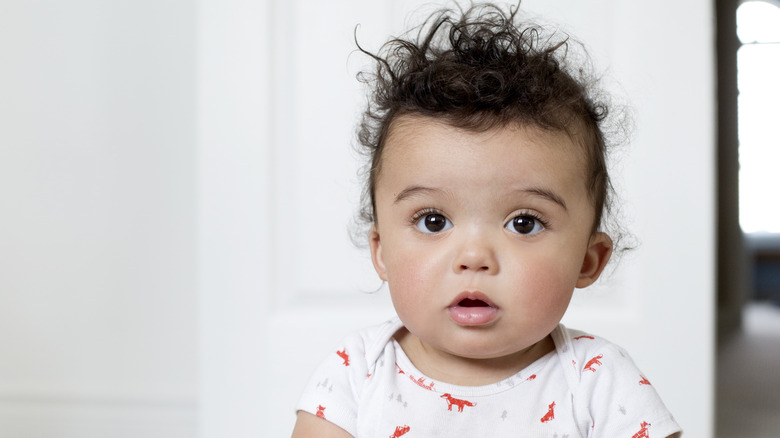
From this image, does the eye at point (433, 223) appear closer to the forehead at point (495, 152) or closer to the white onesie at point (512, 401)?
the forehead at point (495, 152)

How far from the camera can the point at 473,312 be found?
34.3 inches

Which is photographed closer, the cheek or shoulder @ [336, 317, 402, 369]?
the cheek

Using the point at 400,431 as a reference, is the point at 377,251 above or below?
above

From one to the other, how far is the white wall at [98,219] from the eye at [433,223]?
1212 mm

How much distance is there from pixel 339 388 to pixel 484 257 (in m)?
0.27

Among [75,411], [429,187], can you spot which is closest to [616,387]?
[429,187]

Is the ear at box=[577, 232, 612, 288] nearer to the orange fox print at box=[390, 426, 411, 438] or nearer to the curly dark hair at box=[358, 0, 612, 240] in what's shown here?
the curly dark hair at box=[358, 0, 612, 240]

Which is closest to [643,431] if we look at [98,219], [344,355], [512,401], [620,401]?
[620,401]

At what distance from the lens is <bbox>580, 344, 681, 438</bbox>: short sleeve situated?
92 cm

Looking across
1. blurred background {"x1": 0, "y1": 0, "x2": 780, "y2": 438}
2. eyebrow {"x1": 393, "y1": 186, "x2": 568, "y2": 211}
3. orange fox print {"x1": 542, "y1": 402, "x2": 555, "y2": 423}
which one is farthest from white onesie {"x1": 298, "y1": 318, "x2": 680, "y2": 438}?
blurred background {"x1": 0, "y1": 0, "x2": 780, "y2": 438}

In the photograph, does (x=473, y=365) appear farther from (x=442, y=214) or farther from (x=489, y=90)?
(x=489, y=90)

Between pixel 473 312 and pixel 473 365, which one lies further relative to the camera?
pixel 473 365

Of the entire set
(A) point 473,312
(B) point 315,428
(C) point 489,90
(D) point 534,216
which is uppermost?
(C) point 489,90

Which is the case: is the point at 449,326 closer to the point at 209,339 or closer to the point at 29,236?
the point at 209,339
